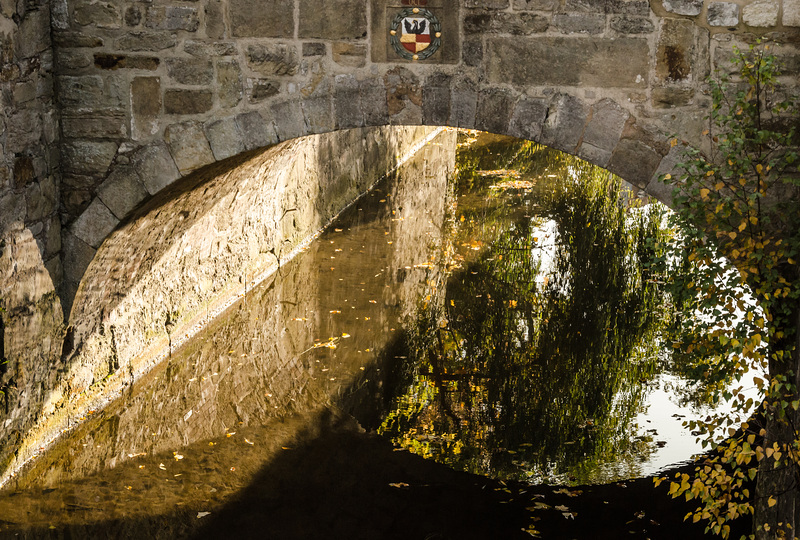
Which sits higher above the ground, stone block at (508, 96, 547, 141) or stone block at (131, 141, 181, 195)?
stone block at (508, 96, 547, 141)

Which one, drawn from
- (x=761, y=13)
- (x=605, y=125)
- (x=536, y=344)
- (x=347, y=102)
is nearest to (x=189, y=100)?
(x=347, y=102)

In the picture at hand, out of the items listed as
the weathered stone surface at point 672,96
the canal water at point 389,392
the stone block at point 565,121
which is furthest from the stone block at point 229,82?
the canal water at point 389,392

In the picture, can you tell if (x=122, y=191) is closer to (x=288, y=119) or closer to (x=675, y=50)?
(x=288, y=119)

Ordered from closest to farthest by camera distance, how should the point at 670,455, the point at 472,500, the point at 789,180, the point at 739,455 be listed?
1. the point at 739,455
2. the point at 789,180
3. the point at 472,500
4. the point at 670,455

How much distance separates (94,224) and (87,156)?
1.24 feet

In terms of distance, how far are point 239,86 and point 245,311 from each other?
3.51 m

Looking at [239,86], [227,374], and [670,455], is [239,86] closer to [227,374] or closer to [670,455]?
[227,374]

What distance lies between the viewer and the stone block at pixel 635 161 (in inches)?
166

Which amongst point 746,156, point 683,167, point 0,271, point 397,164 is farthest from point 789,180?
point 397,164

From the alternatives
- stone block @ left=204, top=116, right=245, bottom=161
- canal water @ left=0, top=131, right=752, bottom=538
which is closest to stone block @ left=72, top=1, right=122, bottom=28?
stone block @ left=204, top=116, right=245, bottom=161

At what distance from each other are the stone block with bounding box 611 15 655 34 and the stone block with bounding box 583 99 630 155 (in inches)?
13.9

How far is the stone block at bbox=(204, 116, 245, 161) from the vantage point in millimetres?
4434

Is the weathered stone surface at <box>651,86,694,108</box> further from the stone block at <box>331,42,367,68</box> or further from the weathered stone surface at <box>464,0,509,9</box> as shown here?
the stone block at <box>331,42,367,68</box>

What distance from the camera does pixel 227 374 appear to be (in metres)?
6.41
